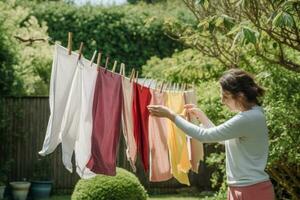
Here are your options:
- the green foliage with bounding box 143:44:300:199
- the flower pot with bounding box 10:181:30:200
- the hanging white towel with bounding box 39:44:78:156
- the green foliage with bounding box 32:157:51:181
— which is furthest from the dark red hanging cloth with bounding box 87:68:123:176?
the green foliage with bounding box 32:157:51:181

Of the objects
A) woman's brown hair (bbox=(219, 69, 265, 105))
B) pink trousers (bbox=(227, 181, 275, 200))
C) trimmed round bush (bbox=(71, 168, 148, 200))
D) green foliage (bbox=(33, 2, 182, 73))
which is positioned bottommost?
trimmed round bush (bbox=(71, 168, 148, 200))

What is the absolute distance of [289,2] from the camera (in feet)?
13.5

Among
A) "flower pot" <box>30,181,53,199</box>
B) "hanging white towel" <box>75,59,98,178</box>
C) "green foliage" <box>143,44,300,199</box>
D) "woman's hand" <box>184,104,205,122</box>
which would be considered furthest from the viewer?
"flower pot" <box>30,181,53,199</box>

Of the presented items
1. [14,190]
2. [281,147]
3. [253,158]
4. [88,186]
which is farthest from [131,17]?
[253,158]

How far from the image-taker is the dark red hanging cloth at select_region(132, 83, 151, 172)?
182 inches

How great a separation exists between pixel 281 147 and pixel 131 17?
10.5 m

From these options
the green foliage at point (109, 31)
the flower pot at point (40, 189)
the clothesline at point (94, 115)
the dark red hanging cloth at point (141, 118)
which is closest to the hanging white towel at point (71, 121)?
the clothesline at point (94, 115)

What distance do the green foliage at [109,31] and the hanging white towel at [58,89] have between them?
12256 millimetres

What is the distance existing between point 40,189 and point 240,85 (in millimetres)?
7962

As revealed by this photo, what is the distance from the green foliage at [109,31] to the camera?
16062mm

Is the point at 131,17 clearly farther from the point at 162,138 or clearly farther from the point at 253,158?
the point at 253,158

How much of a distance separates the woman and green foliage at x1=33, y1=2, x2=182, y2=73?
1240 cm

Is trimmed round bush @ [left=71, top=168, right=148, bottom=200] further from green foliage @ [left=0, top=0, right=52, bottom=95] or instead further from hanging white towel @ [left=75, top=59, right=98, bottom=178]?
hanging white towel @ [left=75, top=59, right=98, bottom=178]

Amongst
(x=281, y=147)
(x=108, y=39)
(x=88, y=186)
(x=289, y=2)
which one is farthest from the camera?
(x=108, y=39)
